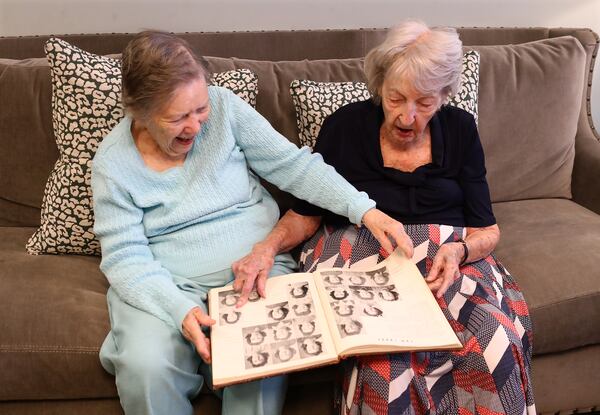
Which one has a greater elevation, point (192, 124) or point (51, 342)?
point (192, 124)

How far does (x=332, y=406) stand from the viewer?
4.94ft

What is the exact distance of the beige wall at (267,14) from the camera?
219cm

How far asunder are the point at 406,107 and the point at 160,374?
850 millimetres

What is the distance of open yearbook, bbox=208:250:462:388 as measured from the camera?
1180 mm

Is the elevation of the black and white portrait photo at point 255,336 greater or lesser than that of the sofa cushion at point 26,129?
lesser

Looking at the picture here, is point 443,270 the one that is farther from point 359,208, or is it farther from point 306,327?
point 306,327

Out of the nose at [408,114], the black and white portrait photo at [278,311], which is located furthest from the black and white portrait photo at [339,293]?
the nose at [408,114]

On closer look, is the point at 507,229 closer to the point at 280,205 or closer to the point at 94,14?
the point at 280,205

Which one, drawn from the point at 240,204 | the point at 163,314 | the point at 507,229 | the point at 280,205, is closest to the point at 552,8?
the point at 507,229

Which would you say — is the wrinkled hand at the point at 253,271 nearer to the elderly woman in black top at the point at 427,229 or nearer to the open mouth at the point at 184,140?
the elderly woman in black top at the point at 427,229

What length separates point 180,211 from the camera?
1.52 m

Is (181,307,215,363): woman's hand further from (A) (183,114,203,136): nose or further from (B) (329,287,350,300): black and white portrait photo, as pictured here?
(A) (183,114,203,136): nose

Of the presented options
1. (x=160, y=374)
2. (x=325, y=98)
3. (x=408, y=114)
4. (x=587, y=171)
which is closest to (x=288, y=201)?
(x=325, y=98)

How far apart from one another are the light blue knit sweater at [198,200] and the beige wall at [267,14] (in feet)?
2.53
